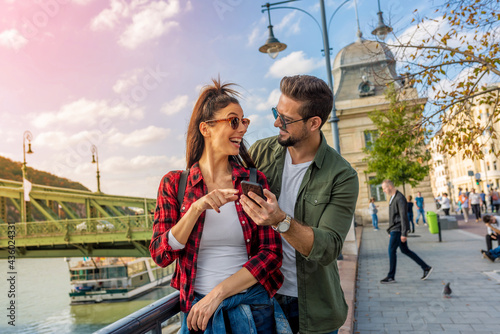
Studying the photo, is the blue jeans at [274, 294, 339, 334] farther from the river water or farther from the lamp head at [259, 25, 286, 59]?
the river water

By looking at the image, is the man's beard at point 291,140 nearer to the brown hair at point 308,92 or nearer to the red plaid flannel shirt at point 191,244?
the brown hair at point 308,92

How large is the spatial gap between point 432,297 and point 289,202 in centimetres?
591

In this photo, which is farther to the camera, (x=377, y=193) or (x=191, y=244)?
(x=377, y=193)

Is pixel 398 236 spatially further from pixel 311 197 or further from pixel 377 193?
pixel 377 193

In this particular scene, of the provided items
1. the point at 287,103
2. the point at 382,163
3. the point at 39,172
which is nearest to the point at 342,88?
the point at 382,163

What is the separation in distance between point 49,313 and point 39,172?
46.1 m

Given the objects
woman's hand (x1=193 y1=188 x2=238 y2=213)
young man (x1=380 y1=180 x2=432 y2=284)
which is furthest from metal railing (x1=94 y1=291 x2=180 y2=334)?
young man (x1=380 y1=180 x2=432 y2=284)

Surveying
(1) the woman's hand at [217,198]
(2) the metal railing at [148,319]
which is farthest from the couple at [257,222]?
(2) the metal railing at [148,319]

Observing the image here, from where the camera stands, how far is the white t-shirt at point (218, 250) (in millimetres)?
1780

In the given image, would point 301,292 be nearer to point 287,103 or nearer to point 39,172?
point 287,103

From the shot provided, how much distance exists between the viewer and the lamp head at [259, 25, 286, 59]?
35.4ft

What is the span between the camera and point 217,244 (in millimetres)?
1800

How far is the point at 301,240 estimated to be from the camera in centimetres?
167

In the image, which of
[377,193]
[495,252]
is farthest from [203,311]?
[377,193]
